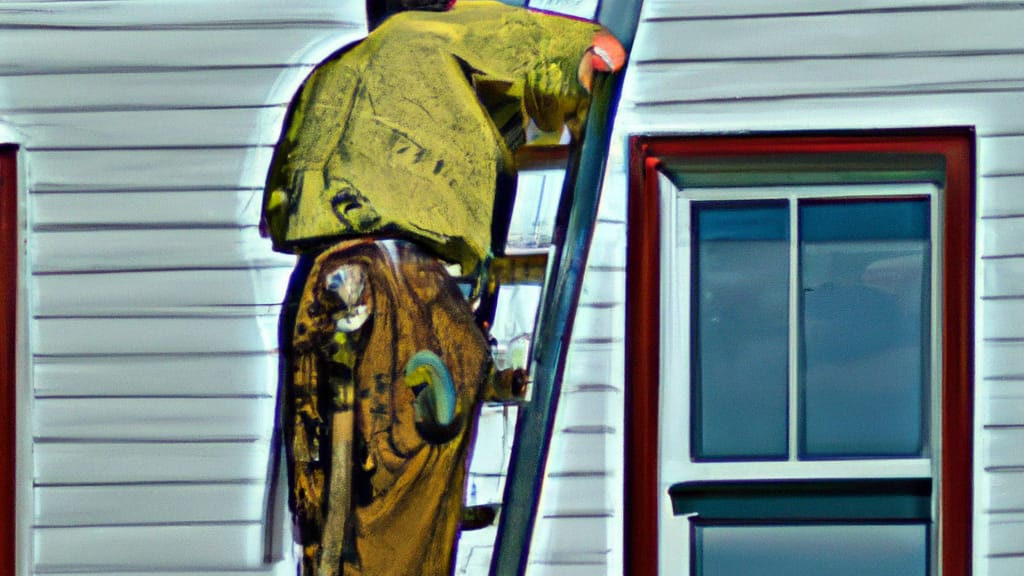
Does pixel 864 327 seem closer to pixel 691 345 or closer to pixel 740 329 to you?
pixel 740 329

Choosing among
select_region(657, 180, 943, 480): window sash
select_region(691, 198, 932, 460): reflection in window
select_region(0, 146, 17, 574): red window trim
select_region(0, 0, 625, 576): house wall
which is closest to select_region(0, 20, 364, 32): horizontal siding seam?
select_region(0, 0, 625, 576): house wall

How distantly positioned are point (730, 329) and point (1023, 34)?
97 cm

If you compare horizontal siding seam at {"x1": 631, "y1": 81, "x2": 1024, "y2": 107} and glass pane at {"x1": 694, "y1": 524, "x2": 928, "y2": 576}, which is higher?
horizontal siding seam at {"x1": 631, "y1": 81, "x2": 1024, "y2": 107}

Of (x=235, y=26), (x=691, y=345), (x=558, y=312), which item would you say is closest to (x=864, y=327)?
(x=691, y=345)

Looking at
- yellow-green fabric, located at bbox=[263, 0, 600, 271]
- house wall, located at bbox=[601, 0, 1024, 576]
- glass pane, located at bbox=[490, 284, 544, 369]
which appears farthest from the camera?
house wall, located at bbox=[601, 0, 1024, 576]

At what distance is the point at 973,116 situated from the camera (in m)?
2.83

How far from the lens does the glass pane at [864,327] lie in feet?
9.33

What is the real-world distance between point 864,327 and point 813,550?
54 centimetres

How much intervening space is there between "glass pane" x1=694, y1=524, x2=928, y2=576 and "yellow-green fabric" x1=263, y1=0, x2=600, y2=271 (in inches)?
67.5

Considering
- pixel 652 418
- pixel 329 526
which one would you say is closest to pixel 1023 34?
pixel 652 418

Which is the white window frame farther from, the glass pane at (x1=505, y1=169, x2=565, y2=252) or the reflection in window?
the glass pane at (x1=505, y1=169, x2=565, y2=252)

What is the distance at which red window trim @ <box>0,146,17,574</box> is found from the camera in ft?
9.47

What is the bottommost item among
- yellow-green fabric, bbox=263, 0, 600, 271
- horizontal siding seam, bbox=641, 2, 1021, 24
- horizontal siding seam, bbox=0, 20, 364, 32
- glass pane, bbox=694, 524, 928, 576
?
glass pane, bbox=694, 524, 928, 576

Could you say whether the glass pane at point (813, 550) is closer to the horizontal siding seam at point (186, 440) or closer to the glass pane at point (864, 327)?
the glass pane at point (864, 327)
